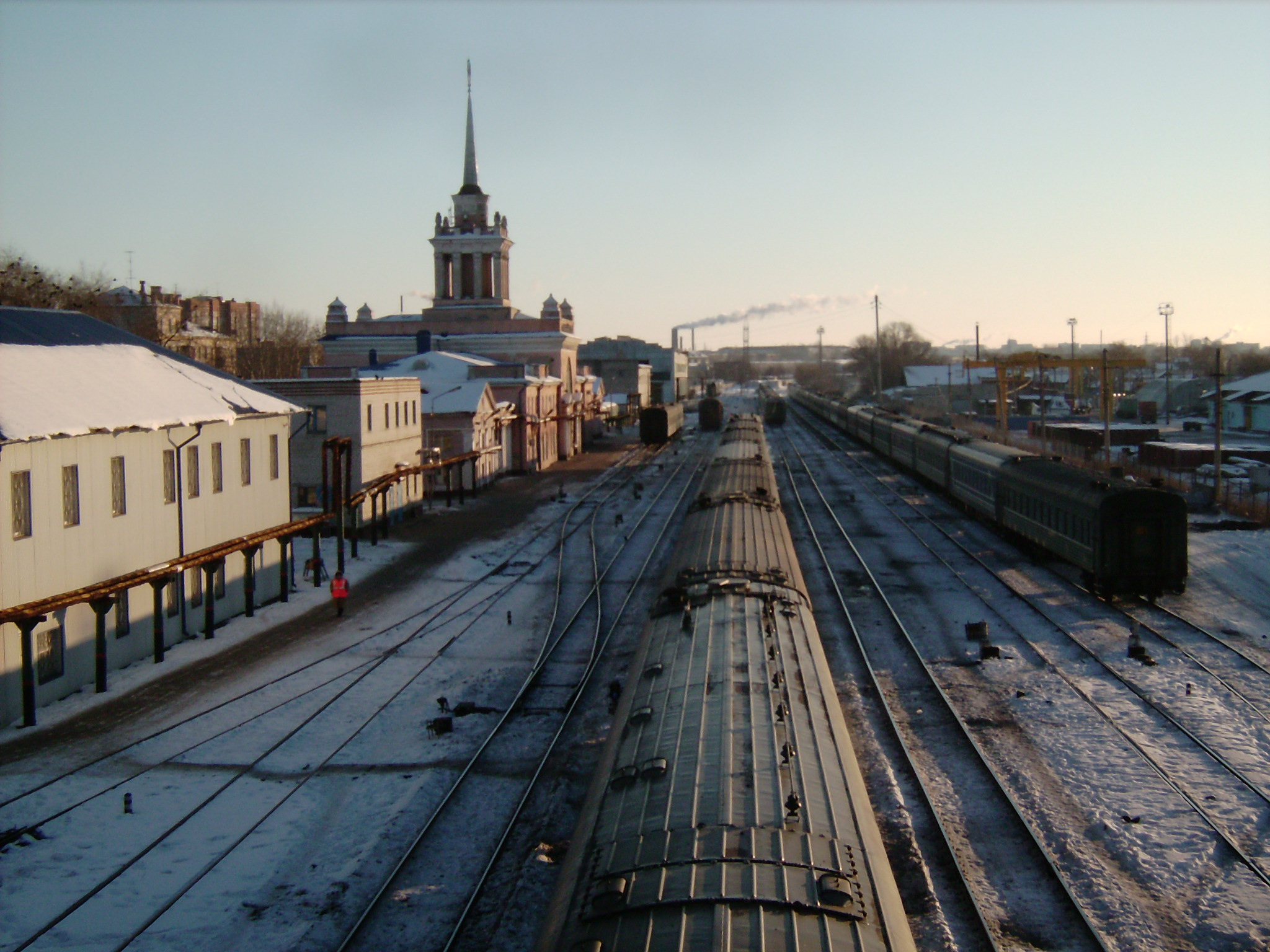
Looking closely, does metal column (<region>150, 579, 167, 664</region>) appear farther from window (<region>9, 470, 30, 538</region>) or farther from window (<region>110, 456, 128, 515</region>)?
window (<region>9, 470, 30, 538</region>)

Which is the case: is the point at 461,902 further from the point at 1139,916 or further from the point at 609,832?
the point at 1139,916

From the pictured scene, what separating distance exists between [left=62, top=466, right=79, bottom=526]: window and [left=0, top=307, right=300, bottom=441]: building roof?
0.97 meters

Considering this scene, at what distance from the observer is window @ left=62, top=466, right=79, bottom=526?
18.6m

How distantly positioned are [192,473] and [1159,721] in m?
20.3

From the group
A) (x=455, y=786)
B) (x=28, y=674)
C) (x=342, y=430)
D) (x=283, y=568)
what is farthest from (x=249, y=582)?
(x=342, y=430)

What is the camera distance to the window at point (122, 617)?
Answer: 2002 centimetres

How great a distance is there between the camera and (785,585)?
14.9 m

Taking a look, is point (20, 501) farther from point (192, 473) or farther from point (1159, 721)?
point (1159, 721)

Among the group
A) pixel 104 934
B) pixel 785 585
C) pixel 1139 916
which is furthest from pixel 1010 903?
pixel 104 934

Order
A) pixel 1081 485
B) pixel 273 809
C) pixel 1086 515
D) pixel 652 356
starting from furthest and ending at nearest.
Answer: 1. pixel 652 356
2. pixel 1081 485
3. pixel 1086 515
4. pixel 273 809

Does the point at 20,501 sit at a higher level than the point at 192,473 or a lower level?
lower

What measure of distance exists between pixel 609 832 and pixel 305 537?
29095 mm

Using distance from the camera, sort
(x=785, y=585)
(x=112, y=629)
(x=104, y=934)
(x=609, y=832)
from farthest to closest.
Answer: (x=112, y=629), (x=785, y=585), (x=104, y=934), (x=609, y=832)

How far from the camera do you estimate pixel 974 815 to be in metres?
13.1
